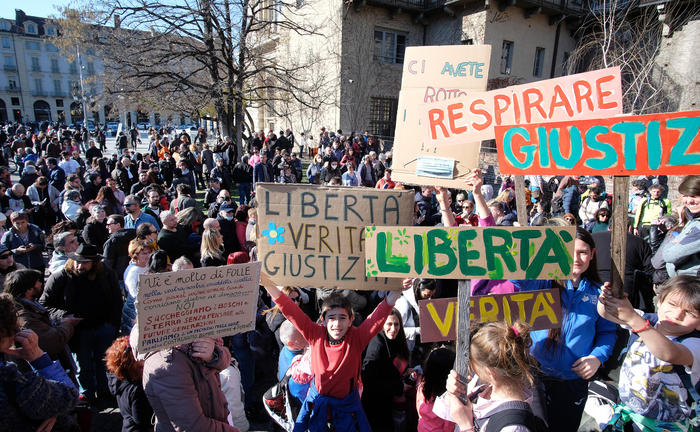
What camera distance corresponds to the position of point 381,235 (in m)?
2.18

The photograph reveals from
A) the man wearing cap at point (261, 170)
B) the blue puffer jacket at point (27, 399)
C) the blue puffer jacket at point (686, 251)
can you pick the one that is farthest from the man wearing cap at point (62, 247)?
the man wearing cap at point (261, 170)

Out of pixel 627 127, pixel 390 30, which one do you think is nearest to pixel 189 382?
pixel 627 127

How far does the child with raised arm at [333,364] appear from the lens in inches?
107

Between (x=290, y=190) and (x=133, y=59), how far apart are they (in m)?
13.9

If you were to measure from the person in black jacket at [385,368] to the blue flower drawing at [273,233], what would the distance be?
126 cm

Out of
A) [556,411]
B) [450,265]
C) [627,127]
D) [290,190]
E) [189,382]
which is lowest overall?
[556,411]

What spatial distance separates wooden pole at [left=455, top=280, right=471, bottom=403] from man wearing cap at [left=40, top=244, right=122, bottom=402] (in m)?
3.53

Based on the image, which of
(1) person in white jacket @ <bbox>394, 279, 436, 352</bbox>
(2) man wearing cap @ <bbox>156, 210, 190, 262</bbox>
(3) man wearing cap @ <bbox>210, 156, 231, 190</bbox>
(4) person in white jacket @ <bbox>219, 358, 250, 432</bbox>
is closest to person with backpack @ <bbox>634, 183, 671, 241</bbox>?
(1) person in white jacket @ <bbox>394, 279, 436, 352</bbox>

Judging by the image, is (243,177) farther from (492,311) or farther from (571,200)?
(492,311)

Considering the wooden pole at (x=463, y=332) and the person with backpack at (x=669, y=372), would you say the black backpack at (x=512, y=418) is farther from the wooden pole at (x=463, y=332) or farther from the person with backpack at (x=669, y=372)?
the person with backpack at (x=669, y=372)

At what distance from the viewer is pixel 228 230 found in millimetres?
6293

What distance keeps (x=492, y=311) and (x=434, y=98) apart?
1.76 m

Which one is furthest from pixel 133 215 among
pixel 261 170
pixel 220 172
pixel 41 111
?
pixel 41 111

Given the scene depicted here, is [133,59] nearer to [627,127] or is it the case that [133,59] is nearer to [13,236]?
[13,236]
